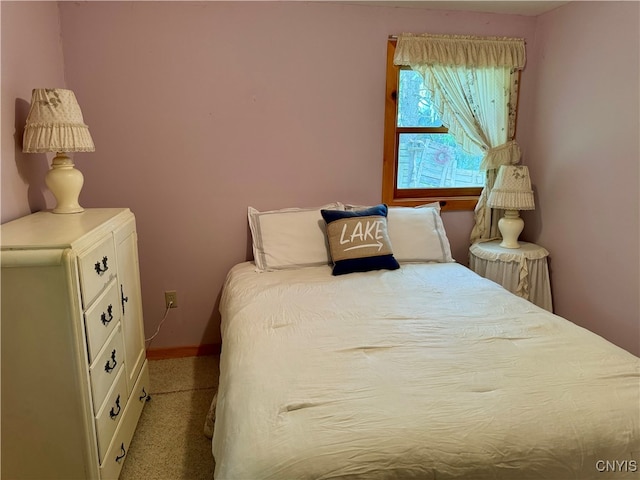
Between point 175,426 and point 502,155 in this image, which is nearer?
point 175,426

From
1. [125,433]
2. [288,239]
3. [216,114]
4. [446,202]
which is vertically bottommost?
[125,433]

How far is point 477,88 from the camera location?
2910mm

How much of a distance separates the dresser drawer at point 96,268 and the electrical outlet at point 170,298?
0.93 meters

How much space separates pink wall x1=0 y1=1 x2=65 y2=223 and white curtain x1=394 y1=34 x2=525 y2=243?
1.94 m

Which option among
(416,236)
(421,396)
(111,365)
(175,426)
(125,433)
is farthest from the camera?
(416,236)

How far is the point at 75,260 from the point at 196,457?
1058 mm

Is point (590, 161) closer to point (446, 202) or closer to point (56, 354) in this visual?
point (446, 202)

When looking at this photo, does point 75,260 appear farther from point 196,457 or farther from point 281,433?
point 196,457

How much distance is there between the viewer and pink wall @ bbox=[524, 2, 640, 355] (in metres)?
2.33

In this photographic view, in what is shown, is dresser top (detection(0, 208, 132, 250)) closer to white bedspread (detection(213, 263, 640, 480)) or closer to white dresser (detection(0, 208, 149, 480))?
white dresser (detection(0, 208, 149, 480))

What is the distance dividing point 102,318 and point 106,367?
191mm

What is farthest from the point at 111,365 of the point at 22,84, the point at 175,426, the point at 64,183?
the point at 22,84

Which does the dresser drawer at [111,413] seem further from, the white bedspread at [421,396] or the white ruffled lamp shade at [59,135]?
the white ruffled lamp shade at [59,135]

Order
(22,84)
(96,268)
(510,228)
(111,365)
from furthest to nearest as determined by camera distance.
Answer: (510,228) → (22,84) → (111,365) → (96,268)
